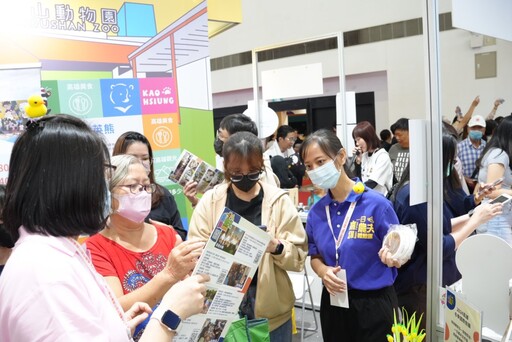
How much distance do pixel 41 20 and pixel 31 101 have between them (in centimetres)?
232

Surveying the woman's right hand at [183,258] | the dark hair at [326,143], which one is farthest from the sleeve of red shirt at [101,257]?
Answer: the dark hair at [326,143]

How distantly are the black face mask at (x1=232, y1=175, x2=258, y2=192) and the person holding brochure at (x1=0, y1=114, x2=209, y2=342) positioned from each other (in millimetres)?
905

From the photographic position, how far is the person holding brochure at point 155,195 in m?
2.42

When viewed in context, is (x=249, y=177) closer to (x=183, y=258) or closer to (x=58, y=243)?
(x=183, y=258)

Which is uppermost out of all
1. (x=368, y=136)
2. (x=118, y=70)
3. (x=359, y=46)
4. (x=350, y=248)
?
(x=359, y=46)

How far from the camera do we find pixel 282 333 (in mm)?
2027

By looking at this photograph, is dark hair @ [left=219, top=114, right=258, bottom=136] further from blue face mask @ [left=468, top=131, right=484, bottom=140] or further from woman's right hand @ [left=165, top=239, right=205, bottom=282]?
woman's right hand @ [left=165, top=239, right=205, bottom=282]

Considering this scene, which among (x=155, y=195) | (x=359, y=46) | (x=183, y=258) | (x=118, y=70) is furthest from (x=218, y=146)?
(x=359, y=46)

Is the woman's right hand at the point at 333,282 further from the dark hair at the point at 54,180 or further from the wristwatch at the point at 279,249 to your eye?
the dark hair at the point at 54,180

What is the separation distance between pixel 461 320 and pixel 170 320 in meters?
0.89

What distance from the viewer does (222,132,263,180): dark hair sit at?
78.2 inches

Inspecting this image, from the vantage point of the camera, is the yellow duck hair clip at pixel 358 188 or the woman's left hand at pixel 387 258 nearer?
the woman's left hand at pixel 387 258

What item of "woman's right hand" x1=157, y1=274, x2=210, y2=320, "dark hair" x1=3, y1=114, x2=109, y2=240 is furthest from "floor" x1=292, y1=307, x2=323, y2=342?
"dark hair" x1=3, y1=114, x2=109, y2=240

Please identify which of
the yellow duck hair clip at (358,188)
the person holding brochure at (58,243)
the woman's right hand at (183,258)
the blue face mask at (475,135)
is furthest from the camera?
the blue face mask at (475,135)
